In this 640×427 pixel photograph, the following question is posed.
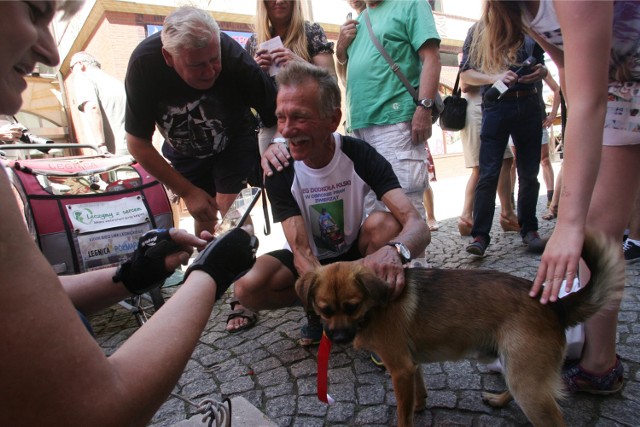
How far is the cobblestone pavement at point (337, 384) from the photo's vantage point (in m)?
1.98

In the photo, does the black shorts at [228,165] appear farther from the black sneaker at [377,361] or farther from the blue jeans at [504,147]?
the blue jeans at [504,147]

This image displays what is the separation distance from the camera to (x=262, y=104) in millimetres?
3254

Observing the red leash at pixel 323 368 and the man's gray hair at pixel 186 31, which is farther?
the man's gray hair at pixel 186 31

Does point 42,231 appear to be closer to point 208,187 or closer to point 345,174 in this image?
point 208,187

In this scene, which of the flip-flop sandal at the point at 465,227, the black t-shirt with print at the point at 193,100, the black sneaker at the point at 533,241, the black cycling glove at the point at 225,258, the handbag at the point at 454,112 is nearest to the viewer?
the black cycling glove at the point at 225,258

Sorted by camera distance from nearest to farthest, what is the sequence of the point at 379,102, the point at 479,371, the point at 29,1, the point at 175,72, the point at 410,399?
the point at 29,1 < the point at 410,399 < the point at 479,371 < the point at 175,72 < the point at 379,102

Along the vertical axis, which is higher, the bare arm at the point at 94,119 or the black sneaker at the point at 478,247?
the bare arm at the point at 94,119

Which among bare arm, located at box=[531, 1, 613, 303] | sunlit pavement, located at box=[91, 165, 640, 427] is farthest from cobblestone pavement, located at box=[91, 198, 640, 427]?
bare arm, located at box=[531, 1, 613, 303]

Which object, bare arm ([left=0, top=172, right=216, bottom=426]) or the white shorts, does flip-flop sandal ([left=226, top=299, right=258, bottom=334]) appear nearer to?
the white shorts

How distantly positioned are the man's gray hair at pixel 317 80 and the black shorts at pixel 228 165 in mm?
1090

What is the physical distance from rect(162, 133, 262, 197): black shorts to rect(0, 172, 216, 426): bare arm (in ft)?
8.81

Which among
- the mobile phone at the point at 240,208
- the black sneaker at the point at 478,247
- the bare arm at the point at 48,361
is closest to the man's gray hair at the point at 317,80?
the mobile phone at the point at 240,208

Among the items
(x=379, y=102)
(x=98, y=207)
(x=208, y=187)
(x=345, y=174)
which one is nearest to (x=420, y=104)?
(x=379, y=102)

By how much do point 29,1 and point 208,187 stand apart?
2.94m
